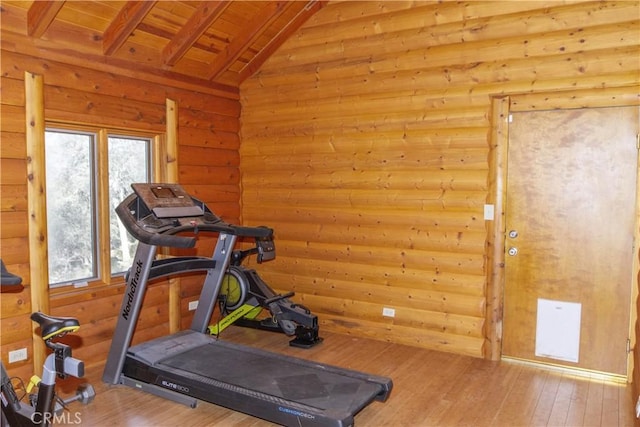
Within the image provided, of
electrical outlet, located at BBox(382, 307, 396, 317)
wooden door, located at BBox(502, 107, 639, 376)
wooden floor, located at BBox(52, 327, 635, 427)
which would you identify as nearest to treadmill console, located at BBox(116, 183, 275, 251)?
wooden floor, located at BBox(52, 327, 635, 427)

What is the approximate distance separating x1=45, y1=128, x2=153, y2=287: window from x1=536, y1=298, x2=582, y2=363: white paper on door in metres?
3.88

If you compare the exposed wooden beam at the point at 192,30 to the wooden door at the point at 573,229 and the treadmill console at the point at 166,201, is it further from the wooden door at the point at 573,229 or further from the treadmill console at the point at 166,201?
the wooden door at the point at 573,229

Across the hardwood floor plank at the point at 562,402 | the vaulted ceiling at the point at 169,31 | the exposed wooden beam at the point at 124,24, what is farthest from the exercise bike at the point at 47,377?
the hardwood floor plank at the point at 562,402

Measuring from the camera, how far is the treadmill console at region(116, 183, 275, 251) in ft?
12.4

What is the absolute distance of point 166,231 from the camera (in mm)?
3910

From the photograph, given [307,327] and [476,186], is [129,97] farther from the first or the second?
[476,186]

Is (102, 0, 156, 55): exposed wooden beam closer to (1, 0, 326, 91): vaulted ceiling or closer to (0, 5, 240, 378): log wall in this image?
(1, 0, 326, 91): vaulted ceiling

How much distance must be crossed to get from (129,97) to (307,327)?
2.77 meters

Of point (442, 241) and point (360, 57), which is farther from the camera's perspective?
point (360, 57)

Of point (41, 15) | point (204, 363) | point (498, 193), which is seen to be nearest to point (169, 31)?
point (41, 15)

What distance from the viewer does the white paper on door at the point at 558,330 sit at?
171 inches

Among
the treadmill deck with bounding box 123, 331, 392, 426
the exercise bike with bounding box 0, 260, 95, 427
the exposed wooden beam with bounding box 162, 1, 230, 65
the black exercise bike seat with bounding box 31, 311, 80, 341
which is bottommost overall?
the treadmill deck with bounding box 123, 331, 392, 426

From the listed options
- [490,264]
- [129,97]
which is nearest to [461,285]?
[490,264]

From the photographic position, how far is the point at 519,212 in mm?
4562
